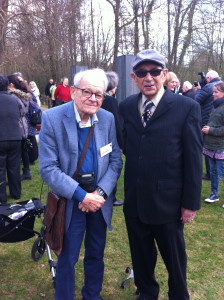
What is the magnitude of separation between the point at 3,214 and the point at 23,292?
723 mm

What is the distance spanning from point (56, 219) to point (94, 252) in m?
0.45

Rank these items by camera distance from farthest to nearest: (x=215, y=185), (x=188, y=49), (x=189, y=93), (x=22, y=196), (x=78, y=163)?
(x=188, y=49) → (x=189, y=93) → (x=22, y=196) → (x=215, y=185) → (x=78, y=163)

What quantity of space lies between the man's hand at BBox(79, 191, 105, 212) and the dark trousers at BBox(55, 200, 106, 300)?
0.11m

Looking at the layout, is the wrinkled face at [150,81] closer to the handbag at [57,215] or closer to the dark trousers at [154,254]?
the handbag at [57,215]

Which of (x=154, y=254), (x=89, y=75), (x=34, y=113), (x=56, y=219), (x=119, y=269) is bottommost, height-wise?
(x=119, y=269)

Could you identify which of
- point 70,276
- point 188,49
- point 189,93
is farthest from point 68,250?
point 188,49

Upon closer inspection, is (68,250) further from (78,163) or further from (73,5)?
(73,5)

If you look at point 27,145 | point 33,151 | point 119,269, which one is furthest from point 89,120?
point 33,151

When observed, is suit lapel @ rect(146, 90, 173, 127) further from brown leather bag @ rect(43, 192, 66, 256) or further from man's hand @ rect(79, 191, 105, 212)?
brown leather bag @ rect(43, 192, 66, 256)

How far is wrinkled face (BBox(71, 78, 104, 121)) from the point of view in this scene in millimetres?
2023

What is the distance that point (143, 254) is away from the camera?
2385 millimetres

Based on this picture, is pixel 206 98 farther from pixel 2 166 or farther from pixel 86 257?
pixel 86 257

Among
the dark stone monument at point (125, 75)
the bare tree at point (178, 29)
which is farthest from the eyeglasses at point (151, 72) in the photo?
the bare tree at point (178, 29)

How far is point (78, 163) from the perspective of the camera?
2105mm
